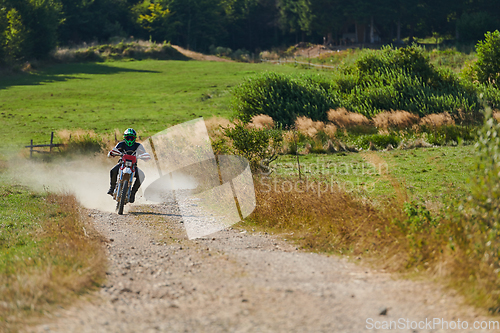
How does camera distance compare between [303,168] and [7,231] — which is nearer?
[7,231]

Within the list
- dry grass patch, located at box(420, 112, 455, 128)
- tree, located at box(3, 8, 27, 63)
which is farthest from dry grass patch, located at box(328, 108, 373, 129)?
tree, located at box(3, 8, 27, 63)

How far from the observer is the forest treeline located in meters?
71.4

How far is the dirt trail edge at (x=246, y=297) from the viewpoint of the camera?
20.9ft

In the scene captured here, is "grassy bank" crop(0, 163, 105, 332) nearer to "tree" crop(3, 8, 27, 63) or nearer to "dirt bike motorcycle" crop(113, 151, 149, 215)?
"dirt bike motorcycle" crop(113, 151, 149, 215)

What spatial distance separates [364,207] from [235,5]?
322 ft

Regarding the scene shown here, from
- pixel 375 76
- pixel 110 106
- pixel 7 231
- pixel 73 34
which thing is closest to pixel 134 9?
pixel 73 34

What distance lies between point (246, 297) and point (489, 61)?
43.3 meters

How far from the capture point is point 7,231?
1416 centimetres

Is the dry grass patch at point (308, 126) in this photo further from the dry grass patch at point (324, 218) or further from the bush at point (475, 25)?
Result: the bush at point (475, 25)

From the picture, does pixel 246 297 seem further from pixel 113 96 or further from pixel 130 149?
pixel 113 96

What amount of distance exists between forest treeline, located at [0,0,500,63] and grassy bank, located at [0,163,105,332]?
58981 mm

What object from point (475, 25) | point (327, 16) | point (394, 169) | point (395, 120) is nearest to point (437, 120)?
point (395, 120)

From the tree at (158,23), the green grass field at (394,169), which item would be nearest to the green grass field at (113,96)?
the green grass field at (394,169)

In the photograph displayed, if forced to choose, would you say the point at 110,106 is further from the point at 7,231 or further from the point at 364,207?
the point at 364,207
